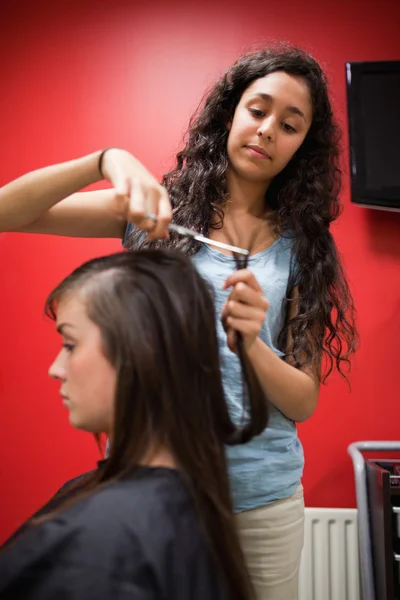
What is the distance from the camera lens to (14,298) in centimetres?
220

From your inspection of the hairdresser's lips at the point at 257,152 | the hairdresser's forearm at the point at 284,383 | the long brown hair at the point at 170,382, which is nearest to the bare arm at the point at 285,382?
the hairdresser's forearm at the point at 284,383

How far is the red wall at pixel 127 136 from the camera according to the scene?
6.92ft

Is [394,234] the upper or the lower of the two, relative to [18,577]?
upper

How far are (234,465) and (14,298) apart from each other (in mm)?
1424

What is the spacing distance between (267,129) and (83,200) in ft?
1.18

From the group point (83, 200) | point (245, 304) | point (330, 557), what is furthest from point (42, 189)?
point (330, 557)

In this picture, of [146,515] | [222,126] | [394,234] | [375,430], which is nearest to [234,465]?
[146,515]

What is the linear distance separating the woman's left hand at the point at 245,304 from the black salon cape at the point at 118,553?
9.7 inches

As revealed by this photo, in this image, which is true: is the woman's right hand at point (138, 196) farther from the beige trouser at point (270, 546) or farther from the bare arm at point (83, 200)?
the beige trouser at point (270, 546)

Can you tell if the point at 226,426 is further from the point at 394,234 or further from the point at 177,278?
the point at 394,234

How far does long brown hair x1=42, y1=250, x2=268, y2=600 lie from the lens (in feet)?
2.65

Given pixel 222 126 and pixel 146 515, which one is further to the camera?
pixel 222 126

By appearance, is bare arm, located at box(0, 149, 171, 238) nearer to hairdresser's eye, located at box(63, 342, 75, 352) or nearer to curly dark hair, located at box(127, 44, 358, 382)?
curly dark hair, located at box(127, 44, 358, 382)

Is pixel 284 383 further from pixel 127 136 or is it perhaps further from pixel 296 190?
pixel 127 136
